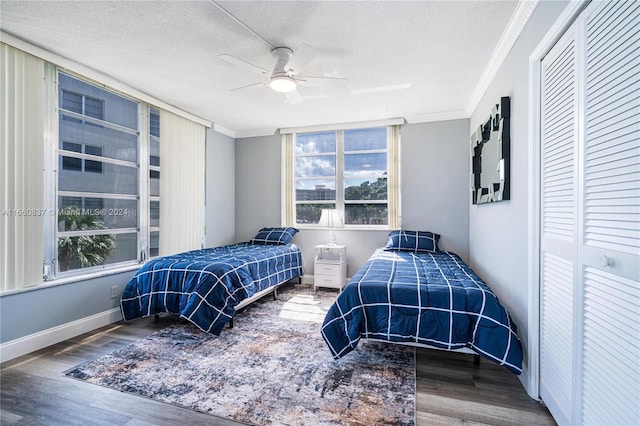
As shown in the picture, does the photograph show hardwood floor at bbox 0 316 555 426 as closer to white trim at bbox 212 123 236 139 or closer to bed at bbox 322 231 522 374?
bed at bbox 322 231 522 374

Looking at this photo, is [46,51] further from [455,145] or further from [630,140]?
[455,145]

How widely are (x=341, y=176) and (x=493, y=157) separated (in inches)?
95.1

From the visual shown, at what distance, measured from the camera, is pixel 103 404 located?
1784 mm

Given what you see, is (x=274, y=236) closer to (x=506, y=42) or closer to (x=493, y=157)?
(x=493, y=157)

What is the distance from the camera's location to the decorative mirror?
7.45 ft

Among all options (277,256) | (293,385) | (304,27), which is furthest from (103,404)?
(304,27)

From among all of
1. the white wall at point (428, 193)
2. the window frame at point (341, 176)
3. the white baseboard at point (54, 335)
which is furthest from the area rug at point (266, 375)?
the window frame at point (341, 176)

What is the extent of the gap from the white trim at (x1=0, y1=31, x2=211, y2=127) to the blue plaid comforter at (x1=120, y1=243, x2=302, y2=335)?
1.90 metres

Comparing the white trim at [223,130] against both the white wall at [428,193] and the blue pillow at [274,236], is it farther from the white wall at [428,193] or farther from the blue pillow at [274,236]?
the blue pillow at [274,236]

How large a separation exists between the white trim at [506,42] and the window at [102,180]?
372cm

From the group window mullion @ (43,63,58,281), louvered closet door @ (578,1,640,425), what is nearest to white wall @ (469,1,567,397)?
louvered closet door @ (578,1,640,425)

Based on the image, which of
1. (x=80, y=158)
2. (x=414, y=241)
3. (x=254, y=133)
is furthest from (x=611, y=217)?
(x=254, y=133)

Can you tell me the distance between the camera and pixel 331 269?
4293 mm

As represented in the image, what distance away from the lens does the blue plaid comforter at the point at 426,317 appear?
75.4 inches
